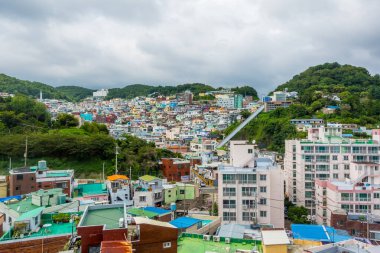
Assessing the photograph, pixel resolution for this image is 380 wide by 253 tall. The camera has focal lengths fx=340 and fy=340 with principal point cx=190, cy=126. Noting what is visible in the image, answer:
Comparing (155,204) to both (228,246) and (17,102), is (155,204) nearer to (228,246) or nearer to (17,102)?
(228,246)

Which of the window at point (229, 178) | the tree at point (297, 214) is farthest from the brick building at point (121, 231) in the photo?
the tree at point (297, 214)

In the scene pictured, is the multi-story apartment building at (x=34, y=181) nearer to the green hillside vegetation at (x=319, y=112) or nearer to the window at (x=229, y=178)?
the window at (x=229, y=178)

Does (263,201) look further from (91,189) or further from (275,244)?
(91,189)

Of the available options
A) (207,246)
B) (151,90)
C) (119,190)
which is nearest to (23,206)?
(119,190)

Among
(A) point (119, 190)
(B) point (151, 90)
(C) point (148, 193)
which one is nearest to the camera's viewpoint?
(A) point (119, 190)

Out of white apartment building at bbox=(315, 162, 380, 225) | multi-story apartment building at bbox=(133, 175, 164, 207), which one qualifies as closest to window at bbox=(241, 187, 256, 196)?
white apartment building at bbox=(315, 162, 380, 225)

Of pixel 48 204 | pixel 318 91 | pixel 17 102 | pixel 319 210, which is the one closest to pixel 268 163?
pixel 319 210

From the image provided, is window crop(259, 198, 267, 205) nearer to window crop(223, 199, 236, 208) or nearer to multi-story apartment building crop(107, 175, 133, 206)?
window crop(223, 199, 236, 208)
